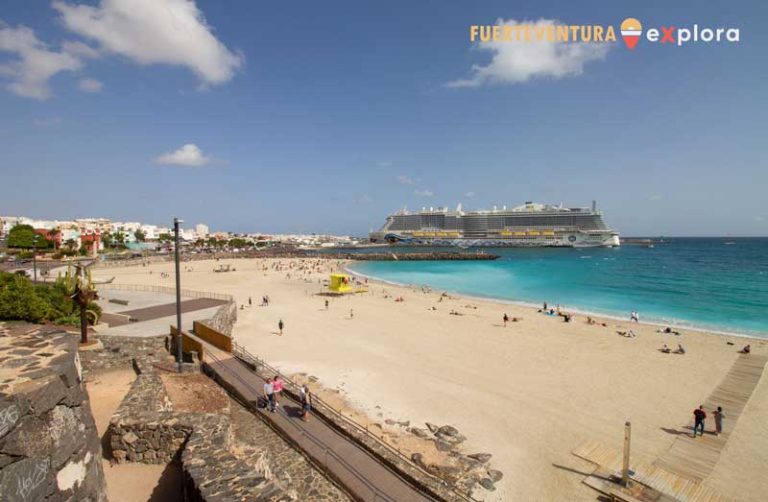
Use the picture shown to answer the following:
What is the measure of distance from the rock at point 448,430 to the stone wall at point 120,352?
28.9ft

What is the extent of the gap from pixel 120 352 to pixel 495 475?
11416mm

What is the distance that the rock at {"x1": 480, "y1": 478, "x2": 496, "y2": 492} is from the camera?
705 cm

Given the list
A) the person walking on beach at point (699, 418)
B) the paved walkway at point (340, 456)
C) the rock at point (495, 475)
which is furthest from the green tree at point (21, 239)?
the person walking on beach at point (699, 418)

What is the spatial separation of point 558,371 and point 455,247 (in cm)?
9620

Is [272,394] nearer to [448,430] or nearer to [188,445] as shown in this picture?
[188,445]

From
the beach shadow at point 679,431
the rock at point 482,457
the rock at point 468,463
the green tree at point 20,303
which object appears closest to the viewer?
the rock at point 468,463

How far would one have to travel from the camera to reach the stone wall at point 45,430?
2416 millimetres

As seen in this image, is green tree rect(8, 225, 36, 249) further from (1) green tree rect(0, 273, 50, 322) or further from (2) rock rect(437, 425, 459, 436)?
(2) rock rect(437, 425, 459, 436)

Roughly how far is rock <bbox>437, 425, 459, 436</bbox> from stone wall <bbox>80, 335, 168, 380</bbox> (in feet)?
28.9

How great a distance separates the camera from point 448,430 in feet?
29.8

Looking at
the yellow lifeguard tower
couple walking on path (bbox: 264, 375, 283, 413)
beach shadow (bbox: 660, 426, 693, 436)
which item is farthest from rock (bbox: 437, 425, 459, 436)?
the yellow lifeguard tower

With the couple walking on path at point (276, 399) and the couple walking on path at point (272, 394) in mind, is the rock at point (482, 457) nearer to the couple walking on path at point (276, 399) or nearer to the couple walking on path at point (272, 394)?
the couple walking on path at point (276, 399)

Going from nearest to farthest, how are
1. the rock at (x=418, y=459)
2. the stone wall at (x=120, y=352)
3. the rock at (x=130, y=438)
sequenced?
the rock at (x=130, y=438) < the rock at (x=418, y=459) < the stone wall at (x=120, y=352)

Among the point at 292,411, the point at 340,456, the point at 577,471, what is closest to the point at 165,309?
the point at 292,411
